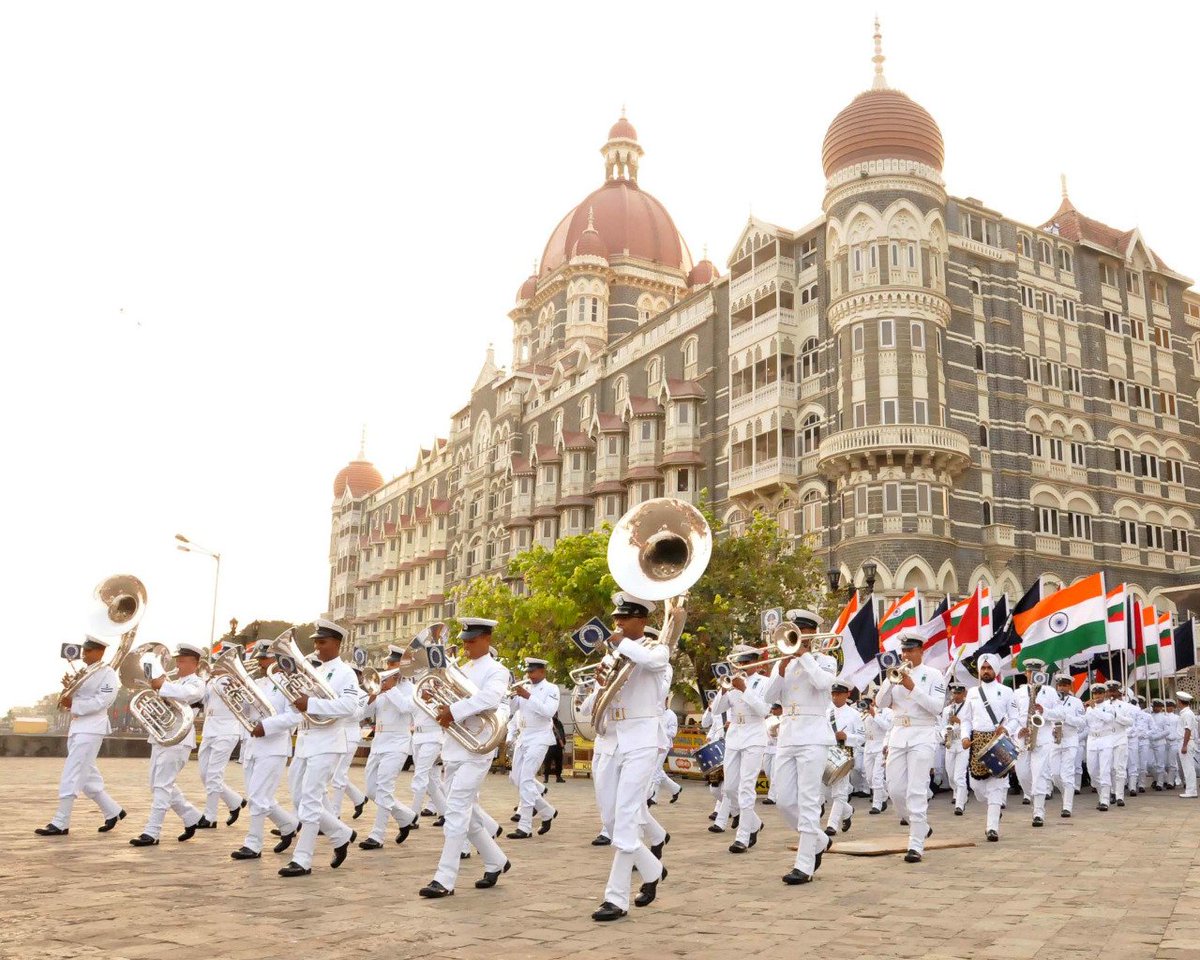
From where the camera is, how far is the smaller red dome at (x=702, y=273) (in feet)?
209

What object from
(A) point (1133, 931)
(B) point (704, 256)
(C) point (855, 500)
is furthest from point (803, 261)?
(A) point (1133, 931)

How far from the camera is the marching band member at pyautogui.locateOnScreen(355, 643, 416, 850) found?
38.2ft

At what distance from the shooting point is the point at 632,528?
8523 mm

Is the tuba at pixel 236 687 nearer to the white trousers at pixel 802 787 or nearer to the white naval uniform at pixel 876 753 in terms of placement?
the white trousers at pixel 802 787

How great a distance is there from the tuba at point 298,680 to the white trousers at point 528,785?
392 cm

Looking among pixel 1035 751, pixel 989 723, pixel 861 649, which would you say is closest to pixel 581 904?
pixel 989 723

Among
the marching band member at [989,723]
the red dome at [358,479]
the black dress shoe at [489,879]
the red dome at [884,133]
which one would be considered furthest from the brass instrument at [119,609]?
the red dome at [358,479]

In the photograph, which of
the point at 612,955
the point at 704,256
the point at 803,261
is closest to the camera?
the point at 612,955

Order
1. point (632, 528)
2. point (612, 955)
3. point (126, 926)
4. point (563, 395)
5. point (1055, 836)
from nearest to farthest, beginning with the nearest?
point (612, 955) → point (126, 926) → point (632, 528) → point (1055, 836) → point (563, 395)

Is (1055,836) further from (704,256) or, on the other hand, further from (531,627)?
(704,256)

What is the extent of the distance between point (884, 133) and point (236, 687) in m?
33.3

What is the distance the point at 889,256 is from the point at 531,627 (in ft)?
56.3

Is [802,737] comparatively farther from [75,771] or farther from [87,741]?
[75,771]

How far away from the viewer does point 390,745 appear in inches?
480
